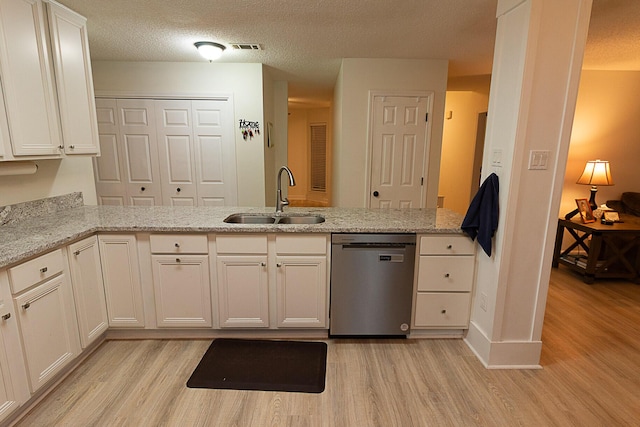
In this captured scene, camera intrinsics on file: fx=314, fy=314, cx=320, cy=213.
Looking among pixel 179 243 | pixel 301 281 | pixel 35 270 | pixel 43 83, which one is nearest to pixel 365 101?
pixel 301 281

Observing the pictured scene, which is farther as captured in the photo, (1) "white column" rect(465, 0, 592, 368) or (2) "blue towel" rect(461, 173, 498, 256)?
(2) "blue towel" rect(461, 173, 498, 256)

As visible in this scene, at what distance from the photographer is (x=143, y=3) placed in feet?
7.67

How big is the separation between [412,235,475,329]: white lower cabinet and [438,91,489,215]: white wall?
12.3 ft

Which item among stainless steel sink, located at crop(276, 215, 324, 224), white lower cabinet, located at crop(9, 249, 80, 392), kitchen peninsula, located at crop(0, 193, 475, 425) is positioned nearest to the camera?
white lower cabinet, located at crop(9, 249, 80, 392)

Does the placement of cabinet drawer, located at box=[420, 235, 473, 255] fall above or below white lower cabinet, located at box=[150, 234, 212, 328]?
above

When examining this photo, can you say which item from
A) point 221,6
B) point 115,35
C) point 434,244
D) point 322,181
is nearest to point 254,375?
point 434,244

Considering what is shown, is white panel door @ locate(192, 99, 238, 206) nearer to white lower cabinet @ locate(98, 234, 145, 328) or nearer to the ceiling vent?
the ceiling vent

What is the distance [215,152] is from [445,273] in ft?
10.5

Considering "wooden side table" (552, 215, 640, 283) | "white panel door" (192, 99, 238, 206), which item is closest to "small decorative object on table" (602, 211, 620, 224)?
"wooden side table" (552, 215, 640, 283)

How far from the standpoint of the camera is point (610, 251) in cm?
348

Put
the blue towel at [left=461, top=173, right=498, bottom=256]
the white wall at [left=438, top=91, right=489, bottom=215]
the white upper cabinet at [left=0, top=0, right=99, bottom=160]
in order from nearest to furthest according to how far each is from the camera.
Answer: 1. the white upper cabinet at [left=0, top=0, right=99, bottom=160]
2. the blue towel at [left=461, top=173, right=498, bottom=256]
3. the white wall at [left=438, top=91, right=489, bottom=215]

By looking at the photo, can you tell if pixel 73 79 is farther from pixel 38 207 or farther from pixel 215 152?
pixel 215 152

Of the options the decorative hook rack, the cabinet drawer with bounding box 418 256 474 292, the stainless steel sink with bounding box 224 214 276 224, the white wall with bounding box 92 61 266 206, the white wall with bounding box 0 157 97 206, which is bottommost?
the cabinet drawer with bounding box 418 256 474 292

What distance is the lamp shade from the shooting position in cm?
357
